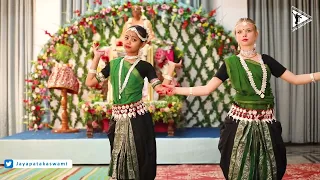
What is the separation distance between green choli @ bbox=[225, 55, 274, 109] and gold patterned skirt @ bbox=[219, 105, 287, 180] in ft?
0.15

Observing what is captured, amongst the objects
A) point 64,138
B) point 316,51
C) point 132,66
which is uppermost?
point 316,51

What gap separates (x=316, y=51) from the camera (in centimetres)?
585

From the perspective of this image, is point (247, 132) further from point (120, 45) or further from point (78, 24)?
point (78, 24)

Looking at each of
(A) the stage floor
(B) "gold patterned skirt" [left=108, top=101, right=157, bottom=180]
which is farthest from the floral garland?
(B) "gold patterned skirt" [left=108, top=101, right=157, bottom=180]

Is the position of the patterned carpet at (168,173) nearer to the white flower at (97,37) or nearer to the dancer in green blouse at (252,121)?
the dancer in green blouse at (252,121)

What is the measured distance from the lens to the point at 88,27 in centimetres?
571

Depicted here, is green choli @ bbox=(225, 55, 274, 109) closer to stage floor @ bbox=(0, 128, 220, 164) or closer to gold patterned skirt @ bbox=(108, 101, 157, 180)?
gold patterned skirt @ bbox=(108, 101, 157, 180)

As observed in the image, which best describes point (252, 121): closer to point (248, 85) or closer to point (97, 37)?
point (248, 85)

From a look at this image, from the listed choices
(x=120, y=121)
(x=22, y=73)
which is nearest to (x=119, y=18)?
(x=22, y=73)

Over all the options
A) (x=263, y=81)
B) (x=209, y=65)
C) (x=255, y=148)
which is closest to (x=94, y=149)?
(x=209, y=65)

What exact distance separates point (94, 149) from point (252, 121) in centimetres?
239

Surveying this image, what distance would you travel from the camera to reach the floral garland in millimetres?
5574

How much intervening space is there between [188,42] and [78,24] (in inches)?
62.5

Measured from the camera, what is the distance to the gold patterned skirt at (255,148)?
8.24 ft
